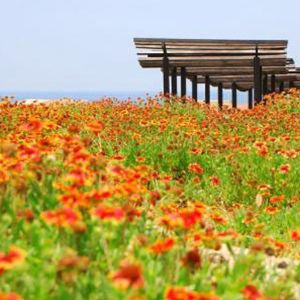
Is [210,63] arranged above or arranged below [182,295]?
above

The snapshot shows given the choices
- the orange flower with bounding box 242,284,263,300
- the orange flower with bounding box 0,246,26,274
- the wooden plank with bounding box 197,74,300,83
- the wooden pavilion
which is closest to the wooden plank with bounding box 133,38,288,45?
the wooden pavilion

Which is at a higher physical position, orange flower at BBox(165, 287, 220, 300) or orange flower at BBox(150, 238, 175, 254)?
orange flower at BBox(150, 238, 175, 254)

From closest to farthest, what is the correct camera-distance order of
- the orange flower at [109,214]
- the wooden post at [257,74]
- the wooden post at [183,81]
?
the orange flower at [109,214]
the wooden post at [257,74]
the wooden post at [183,81]

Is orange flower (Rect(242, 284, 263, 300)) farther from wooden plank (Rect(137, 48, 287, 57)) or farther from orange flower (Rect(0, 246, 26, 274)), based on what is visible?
wooden plank (Rect(137, 48, 287, 57))

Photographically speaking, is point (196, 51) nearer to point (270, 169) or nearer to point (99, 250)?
point (270, 169)

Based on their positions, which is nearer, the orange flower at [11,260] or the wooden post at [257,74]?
the orange flower at [11,260]

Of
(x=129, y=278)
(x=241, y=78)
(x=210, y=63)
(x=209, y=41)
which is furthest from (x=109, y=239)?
(x=241, y=78)

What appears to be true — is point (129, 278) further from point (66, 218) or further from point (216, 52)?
point (216, 52)

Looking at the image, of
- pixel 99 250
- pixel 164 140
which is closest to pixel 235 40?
pixel 164 140

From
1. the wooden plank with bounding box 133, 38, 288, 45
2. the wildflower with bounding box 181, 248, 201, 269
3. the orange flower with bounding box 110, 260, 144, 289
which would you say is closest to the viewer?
the orange flower with bounding box 110, 260, 144, 289

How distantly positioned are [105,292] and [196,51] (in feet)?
50.3

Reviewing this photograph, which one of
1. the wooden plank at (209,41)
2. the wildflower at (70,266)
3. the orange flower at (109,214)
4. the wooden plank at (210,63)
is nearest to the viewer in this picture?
the wildflower at (70,266)

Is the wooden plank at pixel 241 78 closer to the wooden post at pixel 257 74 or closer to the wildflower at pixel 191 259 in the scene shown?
the wooden post at pixel 257 74

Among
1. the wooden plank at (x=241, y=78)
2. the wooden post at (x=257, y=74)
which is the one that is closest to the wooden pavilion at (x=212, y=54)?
the wooden post at (x=257, y=74)
